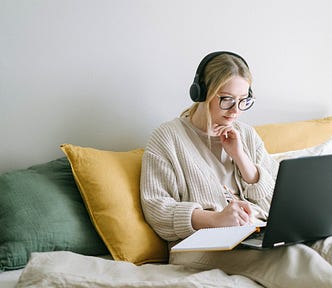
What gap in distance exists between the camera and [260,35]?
2.37m

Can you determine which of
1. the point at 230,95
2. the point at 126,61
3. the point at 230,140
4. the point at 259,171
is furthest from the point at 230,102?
the point at 126,61

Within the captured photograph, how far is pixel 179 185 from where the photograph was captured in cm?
170

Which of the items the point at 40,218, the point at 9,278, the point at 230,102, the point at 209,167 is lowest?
the point at 9,278

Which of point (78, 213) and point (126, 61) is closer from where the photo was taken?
point (78, 213)

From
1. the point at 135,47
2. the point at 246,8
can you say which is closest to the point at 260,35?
the point at 246,8

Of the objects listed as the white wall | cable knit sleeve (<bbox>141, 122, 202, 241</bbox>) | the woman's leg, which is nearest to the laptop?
the woman's leg

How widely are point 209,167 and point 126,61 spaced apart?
0.54m

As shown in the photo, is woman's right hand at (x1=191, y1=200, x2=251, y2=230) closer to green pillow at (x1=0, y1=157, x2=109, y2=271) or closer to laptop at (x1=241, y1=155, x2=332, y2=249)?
laptop at (x1=241, y1=155, x2=332, y2=249)

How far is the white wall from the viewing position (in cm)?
185

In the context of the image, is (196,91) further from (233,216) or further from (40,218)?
(40,218)

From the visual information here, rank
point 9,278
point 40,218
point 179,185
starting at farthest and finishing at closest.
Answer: point 179,185
point 40,218
point 9,278

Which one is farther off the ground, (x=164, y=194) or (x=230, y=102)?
(x=230, y=102)

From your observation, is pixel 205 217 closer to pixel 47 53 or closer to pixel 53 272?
pixel 53 272

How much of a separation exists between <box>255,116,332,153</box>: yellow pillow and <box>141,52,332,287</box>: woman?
27 centimetres
